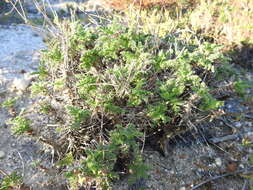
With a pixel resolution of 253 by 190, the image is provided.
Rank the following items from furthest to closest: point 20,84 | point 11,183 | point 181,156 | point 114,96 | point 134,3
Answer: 1. point 134,3
2. point 20,84
3. point 181,156
4. point 114,96
5. point 11,183

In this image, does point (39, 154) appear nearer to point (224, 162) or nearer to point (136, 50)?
point (136, 50)

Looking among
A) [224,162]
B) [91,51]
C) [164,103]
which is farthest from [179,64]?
[224,162]

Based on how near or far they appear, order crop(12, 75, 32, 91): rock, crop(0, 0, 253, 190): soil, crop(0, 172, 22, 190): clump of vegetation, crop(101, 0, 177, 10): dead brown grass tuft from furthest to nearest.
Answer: crop(101, 0, 177, 10): dead brown grass tuft → crop(12, 75, 32, 91): rock → crop(0, 0, 253, 190): soil → crop(0, 172, 22, 190): clump of vegetation

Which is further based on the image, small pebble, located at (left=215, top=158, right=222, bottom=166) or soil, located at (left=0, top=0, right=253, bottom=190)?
small pebble, located at (left=215, top=158, right=222, bottom=166)

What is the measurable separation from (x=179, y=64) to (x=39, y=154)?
1453 mm

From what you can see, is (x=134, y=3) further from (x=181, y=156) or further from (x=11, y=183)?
(x=11, y=183)

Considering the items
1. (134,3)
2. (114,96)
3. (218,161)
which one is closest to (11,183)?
(114,96)

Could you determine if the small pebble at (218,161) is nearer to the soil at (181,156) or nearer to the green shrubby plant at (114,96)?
the soil at (181,156)

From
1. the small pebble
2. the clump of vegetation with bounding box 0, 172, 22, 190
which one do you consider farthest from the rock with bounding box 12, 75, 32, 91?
the small pebble

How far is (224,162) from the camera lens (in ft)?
9.55

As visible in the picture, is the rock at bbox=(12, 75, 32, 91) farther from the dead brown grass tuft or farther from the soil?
the dead brown grass tuft

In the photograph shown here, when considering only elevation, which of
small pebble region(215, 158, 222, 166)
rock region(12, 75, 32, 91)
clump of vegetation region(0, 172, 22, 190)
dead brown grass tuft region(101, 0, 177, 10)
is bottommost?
small pebble region(215, 158, 222, 166)

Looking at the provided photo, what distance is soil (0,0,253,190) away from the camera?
265 centimetres

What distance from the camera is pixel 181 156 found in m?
2.88
